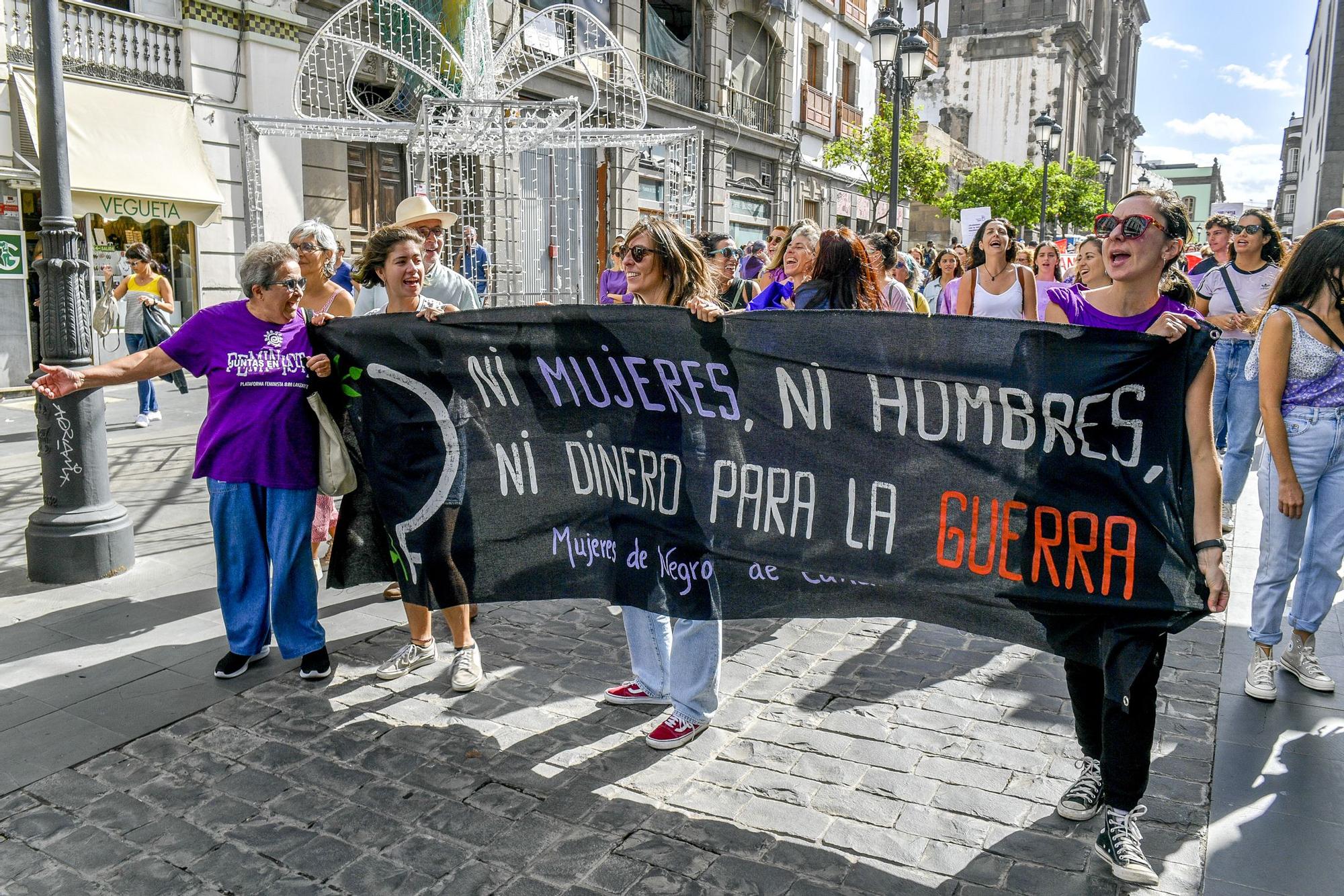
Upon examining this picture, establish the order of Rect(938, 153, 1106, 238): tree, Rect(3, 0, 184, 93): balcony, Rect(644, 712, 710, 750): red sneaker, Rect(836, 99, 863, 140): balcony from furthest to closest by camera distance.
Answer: Rect(938, 153, 1106, 238): tree, Rect(836, 99, 863, 140): balcony, Rect(3, 0, 184, 93): balcony, Rect(644, 712, 710, 750): red sneaker

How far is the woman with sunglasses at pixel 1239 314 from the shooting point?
675cm

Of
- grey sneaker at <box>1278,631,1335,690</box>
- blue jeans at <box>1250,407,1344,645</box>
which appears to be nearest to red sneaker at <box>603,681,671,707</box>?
blue jeans at <box>1250,407,1344,645</box>

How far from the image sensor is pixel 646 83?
79.0 ft

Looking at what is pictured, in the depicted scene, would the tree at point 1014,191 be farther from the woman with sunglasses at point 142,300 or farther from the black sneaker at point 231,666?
the black sneaker at point 231,666

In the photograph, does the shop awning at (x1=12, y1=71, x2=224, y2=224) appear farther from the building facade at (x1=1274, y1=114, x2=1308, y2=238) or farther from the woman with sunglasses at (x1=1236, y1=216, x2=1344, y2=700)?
the building facade at (x1=1274, y1=114, x2=1308, y2=238)

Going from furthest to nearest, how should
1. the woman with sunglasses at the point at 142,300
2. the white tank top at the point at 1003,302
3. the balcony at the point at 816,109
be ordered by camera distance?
the balcony at the point at 816,109 → the woman with sunglasses at the point at 142,300 → the white tank top at the point at 1003,302

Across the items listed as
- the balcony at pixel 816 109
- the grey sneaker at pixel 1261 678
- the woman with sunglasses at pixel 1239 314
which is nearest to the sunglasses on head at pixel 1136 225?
the grey sneaker at pixel 1261 678

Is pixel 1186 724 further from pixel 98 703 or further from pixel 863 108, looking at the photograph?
pixel 863 108

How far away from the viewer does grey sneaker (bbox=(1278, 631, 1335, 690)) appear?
4652 mm

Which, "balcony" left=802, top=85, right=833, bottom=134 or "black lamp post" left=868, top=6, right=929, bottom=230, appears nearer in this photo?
"black lamp post" left=868, top=6, right=929, bottom=230

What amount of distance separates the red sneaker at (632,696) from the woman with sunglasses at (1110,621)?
5.36ft

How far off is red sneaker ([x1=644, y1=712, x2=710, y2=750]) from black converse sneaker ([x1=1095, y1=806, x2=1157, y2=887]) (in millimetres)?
1495

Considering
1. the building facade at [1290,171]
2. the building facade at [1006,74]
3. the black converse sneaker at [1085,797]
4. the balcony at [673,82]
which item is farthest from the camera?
the building facade at [1290,171]

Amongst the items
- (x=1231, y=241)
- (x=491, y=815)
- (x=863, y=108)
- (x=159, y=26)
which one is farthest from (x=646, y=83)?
(x=491, y=815)
